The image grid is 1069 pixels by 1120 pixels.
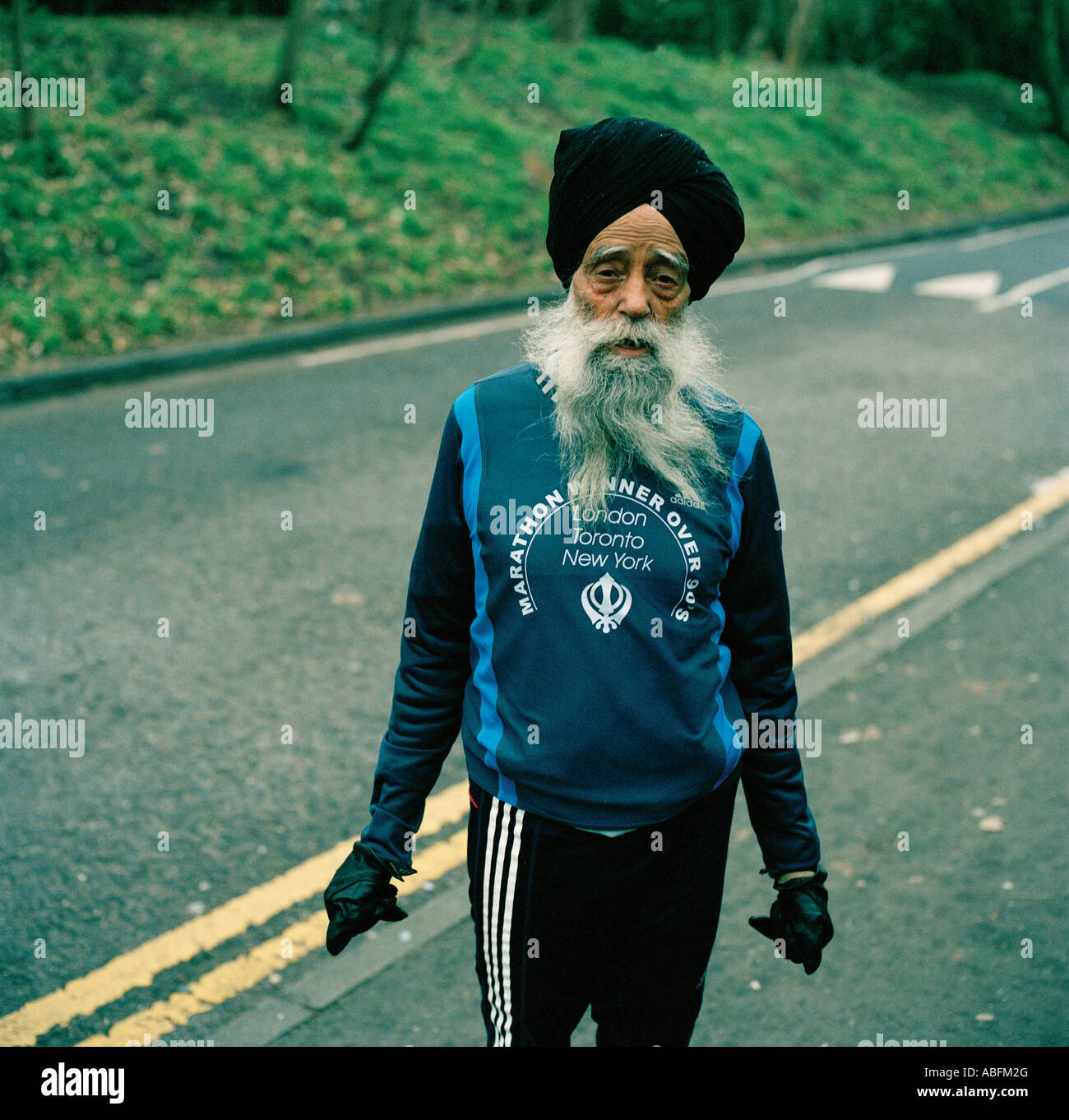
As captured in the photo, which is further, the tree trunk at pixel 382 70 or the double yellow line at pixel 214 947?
the tree trunk at pixel 382 70

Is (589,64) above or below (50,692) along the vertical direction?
above

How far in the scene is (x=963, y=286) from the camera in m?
13.5

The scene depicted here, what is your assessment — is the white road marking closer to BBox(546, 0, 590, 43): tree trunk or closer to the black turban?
BBox(546, 0, 590, 43): tree trunk

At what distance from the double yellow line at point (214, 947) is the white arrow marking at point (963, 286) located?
34.0ft

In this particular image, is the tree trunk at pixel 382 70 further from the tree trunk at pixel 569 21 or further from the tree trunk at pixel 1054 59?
the tree trunk at pixel 1054 59

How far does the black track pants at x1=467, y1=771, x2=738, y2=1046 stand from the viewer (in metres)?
2.11

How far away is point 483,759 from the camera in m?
2.15

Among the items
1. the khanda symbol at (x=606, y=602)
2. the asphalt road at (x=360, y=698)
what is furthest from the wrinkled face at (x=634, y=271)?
the asphalt road at (x=360, y=698)

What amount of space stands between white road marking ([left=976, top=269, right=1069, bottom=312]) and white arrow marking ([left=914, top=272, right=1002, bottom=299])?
169mm

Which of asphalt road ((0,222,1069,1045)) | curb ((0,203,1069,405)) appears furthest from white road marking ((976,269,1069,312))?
curb ((0,203,1069,405))

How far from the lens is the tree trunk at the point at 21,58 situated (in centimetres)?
1039
